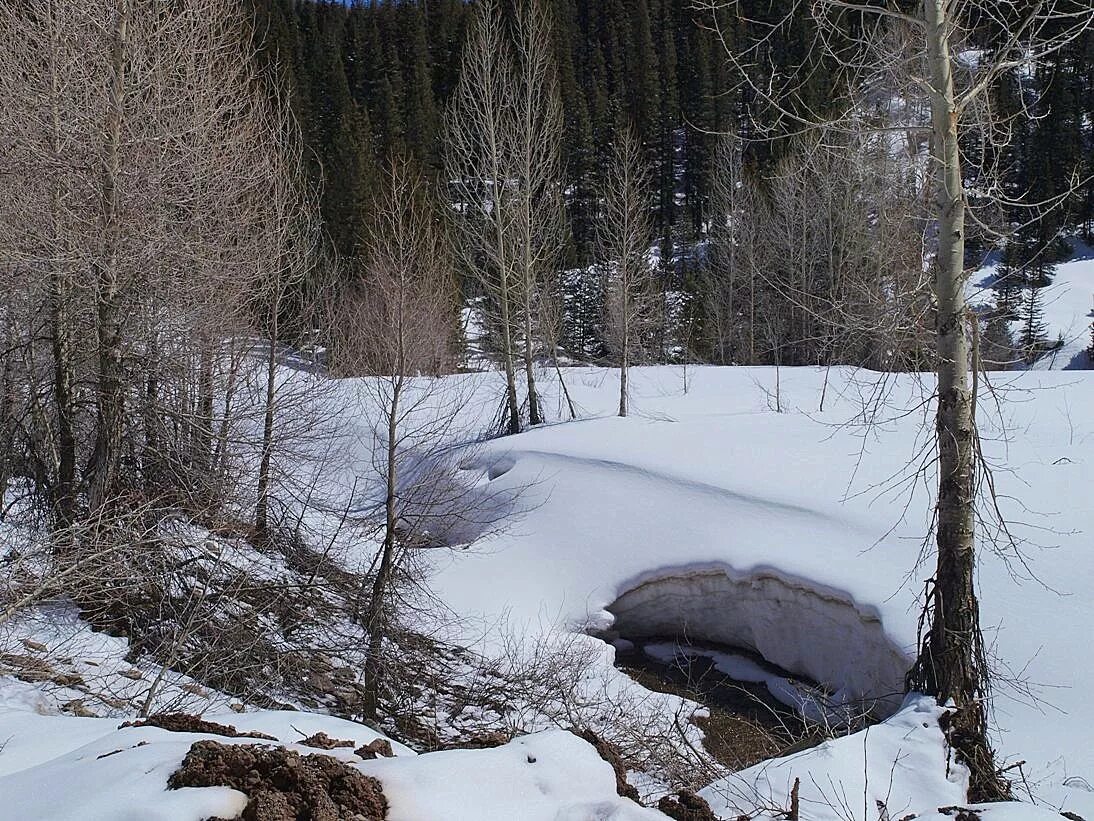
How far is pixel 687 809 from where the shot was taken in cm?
296

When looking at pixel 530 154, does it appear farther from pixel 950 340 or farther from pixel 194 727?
pixel 194 727

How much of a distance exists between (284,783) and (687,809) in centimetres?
156

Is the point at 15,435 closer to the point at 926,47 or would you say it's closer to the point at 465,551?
the point at 465,551

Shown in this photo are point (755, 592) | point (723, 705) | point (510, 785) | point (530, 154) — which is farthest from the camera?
point (530, 154)

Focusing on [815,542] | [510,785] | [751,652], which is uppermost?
[510,785]

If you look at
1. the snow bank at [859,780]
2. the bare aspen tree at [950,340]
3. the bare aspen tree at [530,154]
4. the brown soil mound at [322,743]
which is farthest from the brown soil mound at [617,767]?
the bare aspen tree at [530,154]

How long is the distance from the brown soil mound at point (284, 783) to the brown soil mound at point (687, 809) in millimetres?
1241

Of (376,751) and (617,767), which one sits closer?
(376,751)

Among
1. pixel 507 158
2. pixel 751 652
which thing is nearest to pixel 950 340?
pixel 751 652

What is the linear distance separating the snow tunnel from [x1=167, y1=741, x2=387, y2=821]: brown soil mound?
590cm

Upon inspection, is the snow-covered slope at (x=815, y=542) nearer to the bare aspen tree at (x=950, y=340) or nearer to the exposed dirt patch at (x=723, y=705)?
the exposed dirt patch at (x=723, y=705)

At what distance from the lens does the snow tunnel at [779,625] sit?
7.68m

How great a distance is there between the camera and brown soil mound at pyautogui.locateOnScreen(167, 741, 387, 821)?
7.19ft

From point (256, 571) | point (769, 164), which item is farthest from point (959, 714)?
point (769, 164)
